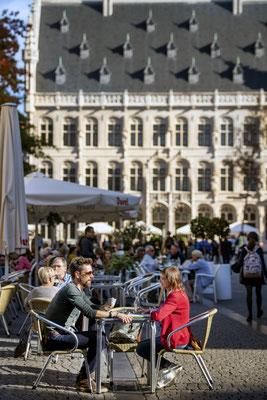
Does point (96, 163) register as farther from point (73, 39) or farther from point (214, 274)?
point (214, 274)

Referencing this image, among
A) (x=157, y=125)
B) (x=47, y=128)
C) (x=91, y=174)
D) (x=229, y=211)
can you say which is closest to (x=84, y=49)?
(x=47, y=128)

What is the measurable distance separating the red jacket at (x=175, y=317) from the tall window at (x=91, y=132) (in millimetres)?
44660

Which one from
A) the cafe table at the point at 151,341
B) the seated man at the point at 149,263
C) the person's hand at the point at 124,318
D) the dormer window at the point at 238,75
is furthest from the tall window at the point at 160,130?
the person's hand at the point at 124,318

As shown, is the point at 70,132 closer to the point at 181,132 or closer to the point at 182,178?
the point at 181,132

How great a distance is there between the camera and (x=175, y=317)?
6039 mm

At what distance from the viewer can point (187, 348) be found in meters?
Result: 6.03

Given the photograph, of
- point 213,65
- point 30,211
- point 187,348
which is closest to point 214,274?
point 30,211

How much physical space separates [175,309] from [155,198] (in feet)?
144

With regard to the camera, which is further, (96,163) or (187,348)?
(96,163)

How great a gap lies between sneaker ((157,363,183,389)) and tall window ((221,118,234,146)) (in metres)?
44.9

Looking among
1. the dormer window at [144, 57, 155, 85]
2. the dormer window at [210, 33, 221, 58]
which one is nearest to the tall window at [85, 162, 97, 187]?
the dormer window at [144, 57, 155, 85]

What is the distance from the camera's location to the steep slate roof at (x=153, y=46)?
50.9 meters

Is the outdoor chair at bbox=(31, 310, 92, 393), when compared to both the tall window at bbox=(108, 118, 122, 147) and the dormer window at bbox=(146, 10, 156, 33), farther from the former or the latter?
the dormer window at bbox=(146, 10, 156, 33)

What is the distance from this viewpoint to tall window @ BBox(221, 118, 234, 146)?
50.2 metres
